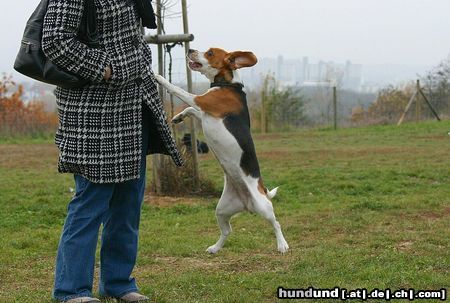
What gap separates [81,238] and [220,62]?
5.85 ft

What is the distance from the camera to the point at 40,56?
363 centimetres

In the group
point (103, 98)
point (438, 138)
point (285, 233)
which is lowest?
point (285, 233)

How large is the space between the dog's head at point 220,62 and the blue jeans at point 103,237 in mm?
1074

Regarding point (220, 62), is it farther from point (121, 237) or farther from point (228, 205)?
point (121, 237)

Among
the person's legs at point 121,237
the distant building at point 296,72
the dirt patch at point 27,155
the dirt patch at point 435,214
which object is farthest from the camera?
the distant building at point 296,72

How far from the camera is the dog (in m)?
4.68

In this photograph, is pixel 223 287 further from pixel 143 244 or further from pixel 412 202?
pixel 412 202

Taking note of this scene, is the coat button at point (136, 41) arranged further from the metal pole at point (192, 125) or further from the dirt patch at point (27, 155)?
the dirt patch at point (27, 155)

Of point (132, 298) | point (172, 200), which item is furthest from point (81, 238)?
point (172, 200)

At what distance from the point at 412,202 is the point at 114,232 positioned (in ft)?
17.1

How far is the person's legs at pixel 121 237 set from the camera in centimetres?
405

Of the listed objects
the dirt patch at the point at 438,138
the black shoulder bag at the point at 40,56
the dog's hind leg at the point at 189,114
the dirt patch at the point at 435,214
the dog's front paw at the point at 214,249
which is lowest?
the dirt patch at the point at 435,214

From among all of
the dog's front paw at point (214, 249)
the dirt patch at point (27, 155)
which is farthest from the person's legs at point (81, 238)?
the dirt patch at point (27, 155)

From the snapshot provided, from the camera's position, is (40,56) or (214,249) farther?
(214,249)
